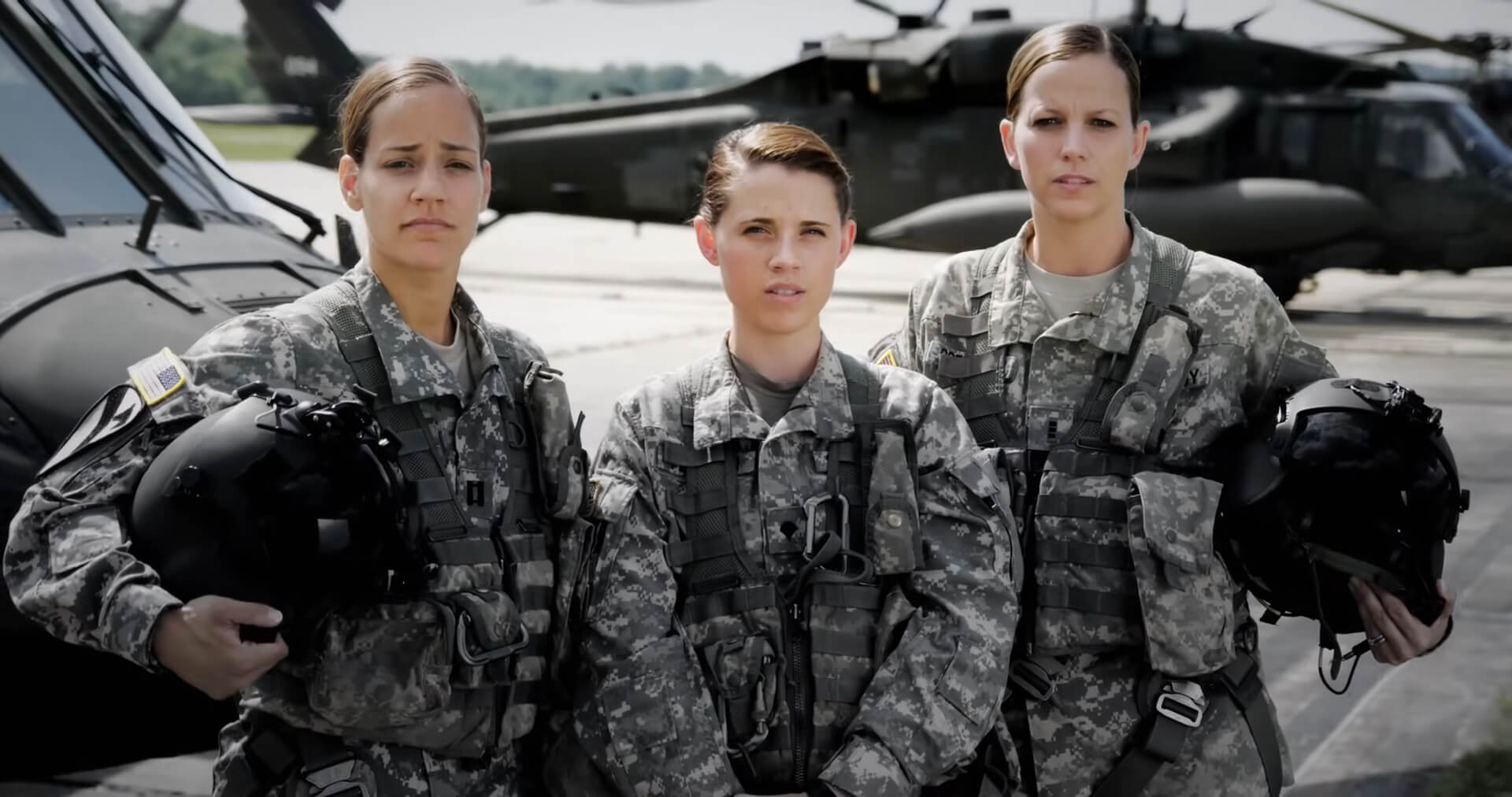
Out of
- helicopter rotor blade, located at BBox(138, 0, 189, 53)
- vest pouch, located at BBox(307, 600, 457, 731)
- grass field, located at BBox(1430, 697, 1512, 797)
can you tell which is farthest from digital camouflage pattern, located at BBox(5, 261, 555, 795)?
helicopter rotor blade, located at BBox(138, 0, 189, 53)

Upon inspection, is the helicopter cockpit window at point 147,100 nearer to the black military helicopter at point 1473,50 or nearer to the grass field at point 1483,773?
the grass field at point 1483,773

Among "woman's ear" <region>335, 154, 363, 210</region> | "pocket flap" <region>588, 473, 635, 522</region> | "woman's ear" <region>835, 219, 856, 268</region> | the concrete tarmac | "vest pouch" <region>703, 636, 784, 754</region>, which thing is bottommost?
the concrete tarmac

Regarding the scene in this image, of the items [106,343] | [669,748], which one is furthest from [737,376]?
[106,343]

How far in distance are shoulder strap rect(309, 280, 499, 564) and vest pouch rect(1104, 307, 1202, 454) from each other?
99 cm

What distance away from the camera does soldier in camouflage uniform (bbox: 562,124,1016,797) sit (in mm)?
1966

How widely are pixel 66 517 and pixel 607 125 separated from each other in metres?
13.6

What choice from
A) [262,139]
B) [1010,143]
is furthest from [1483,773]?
[262,139]

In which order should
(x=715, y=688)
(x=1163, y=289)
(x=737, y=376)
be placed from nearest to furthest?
(x=715, y=688) → (x=737, y=376) → (x=1163, y=289)

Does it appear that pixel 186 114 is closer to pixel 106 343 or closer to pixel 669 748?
pixel 106 343

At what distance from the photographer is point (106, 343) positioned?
294 centimetres

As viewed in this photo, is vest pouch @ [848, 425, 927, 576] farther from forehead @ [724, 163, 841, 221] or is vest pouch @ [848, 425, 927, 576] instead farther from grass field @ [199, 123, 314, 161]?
grass field @ [199, 123, 314, 161]

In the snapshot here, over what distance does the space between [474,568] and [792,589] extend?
17.1 inches

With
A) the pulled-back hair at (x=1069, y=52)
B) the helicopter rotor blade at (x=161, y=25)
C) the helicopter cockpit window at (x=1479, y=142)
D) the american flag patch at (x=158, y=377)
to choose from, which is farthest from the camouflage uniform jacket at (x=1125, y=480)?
the helicopter cockpit window at (x=1479, y=142)

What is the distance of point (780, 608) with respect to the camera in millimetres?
2064
